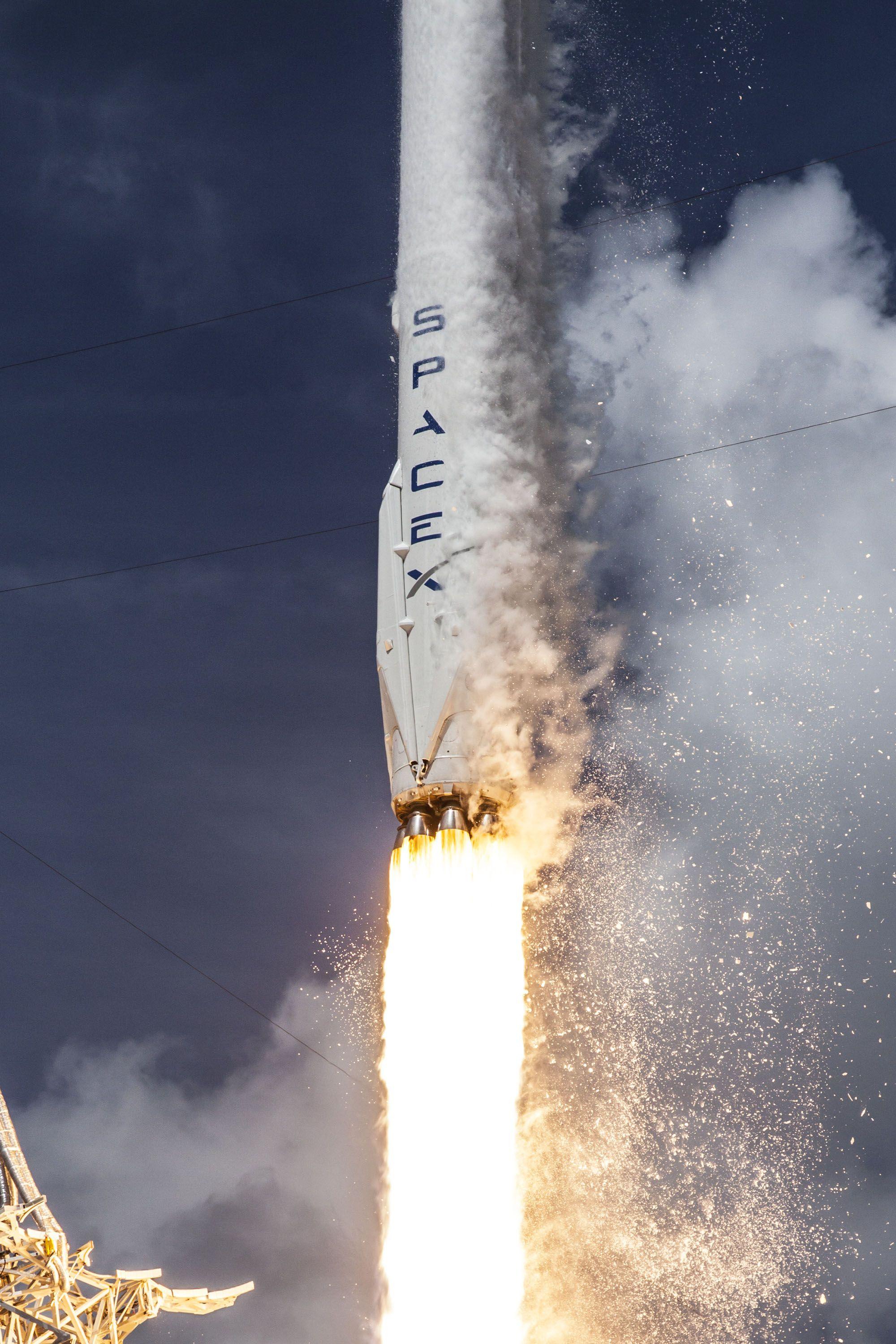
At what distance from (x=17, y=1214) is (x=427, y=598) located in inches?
458

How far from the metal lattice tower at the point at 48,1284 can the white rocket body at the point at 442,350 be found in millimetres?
8446

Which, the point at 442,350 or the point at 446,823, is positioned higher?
the point at 442,350

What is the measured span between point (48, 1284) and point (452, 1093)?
6970 mm

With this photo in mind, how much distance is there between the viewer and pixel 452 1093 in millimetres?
Answer: 23641

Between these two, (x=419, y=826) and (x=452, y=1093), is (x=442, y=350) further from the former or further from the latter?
(x=452, y=1093)

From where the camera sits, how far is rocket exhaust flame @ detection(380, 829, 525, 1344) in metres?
23.1

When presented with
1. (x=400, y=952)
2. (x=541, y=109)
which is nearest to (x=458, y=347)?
(x=541, y=109)

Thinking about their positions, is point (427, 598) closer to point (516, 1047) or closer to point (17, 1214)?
point (516, 1047)

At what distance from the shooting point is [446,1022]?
77.8 ft

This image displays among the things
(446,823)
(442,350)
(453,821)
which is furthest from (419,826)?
(442,350)

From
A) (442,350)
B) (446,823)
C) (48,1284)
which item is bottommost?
(48,1284)

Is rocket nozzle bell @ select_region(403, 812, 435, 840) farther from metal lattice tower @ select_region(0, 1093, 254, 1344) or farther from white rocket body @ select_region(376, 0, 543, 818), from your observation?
metal lattice tower @ select_region(0, 1093, 254, 1344)

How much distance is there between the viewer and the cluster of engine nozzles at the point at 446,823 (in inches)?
908

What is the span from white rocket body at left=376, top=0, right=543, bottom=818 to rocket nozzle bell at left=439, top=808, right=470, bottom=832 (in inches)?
11.2
